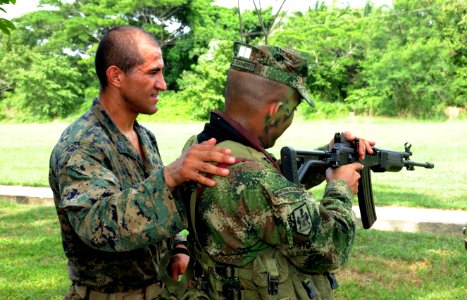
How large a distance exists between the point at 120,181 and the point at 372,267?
4081 mm

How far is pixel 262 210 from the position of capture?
6.77 ft

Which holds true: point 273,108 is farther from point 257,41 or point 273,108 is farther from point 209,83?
point 209,83

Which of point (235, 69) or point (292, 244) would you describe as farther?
point (235, 69)

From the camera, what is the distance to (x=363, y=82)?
4456 centimetres

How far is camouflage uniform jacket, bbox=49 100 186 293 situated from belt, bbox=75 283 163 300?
33 mm

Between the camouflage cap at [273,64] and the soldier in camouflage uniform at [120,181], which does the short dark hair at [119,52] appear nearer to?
the soldier in camouflage uniform at [120,181]

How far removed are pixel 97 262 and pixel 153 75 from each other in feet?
2.73

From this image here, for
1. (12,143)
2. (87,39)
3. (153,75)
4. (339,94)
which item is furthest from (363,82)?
(153,75)

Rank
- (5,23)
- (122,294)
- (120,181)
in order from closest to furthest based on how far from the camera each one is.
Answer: (120,181), (122,294), (5,23)

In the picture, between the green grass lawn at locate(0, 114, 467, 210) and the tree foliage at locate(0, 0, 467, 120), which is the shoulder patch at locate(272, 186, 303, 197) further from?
the tree foliage at locate(0, 0, 467, 120)

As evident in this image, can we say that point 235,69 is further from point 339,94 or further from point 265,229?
point 339,94

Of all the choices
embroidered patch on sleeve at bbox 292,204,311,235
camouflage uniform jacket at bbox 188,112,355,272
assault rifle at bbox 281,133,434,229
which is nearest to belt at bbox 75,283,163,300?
camouflage uniform jacket at bbox 188,112,355,272

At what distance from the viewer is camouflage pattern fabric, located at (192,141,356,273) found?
2.06 meters

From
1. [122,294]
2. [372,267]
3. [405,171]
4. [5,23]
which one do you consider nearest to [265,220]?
[122,294]
